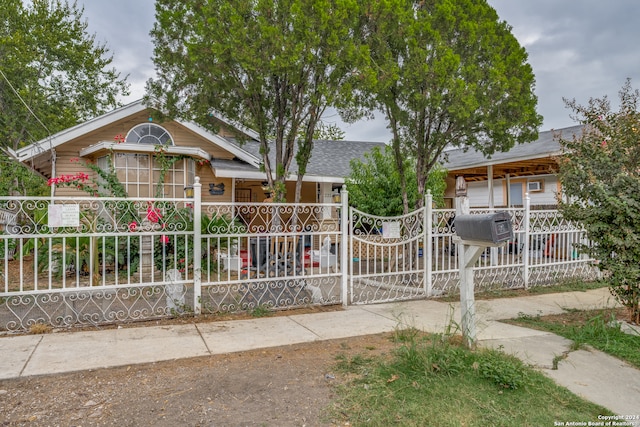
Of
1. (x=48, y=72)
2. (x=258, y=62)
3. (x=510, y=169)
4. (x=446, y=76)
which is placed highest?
(x=48, y=72)

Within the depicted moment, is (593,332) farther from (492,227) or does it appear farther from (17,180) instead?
(17,180)

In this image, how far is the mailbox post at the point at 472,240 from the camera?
11.5ft

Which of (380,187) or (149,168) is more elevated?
(149,168)

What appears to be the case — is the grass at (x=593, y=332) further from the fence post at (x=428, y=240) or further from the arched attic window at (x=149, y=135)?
the arched attic window at (x=149, y=135)

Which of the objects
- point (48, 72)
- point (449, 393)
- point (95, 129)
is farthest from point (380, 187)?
point (48, 72)

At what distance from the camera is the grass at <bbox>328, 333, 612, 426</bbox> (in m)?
2.84

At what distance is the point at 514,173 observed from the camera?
50.4ft

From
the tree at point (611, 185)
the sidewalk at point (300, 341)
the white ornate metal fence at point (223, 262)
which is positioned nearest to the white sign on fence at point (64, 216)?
the white ornate metal fence at point (223, 262)

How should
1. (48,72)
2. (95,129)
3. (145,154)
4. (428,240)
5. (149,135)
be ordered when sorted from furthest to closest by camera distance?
(48,72) < (149,135) < (145,154) < (95,129) < (428,240)

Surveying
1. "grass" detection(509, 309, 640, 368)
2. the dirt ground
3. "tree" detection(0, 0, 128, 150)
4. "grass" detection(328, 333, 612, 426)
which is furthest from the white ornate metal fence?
"tree" detection(0, 0, 128, 150)

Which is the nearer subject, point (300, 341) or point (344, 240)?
point (300, 341)

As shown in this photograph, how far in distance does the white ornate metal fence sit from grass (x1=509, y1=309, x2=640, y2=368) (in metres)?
0.87

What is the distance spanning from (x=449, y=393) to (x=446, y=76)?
533 cm

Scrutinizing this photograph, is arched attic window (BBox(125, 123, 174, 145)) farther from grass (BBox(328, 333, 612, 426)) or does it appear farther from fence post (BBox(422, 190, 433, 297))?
grass (BBox(328, 333, 612, 426))
